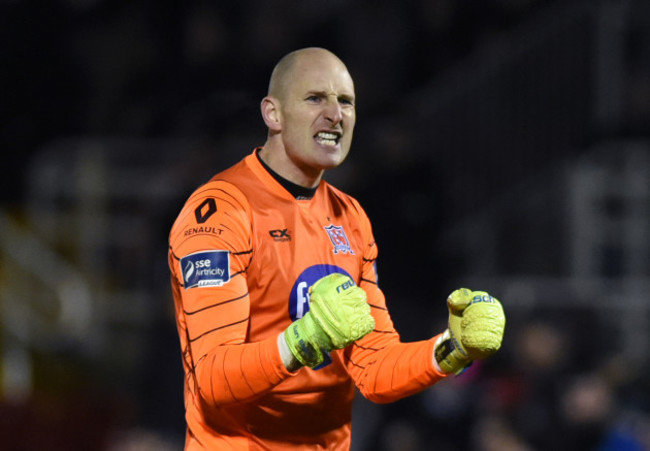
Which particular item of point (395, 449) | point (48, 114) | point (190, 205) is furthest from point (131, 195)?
point (190, 205)

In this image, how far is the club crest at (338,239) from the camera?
167 inches

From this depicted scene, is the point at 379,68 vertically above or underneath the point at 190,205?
→ above

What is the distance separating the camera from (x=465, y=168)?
9609mm

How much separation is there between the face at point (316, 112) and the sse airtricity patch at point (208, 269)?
1.96 feet

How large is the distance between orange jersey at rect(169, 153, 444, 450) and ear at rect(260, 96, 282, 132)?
0.16 m

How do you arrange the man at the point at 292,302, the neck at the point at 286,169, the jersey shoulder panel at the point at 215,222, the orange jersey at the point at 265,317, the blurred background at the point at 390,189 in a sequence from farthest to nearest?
the blurred background at the point at 390,189 → the neck at the point at 286,169 → the jersey shoulder panel at the point at 215,222 → the orange jersey at the point at 265,317 → the man at the point at 292,302

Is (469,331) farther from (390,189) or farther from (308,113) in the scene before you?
(390,189)

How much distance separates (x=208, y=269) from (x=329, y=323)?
512 millimetres

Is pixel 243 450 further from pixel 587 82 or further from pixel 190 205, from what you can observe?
pixel 587 82

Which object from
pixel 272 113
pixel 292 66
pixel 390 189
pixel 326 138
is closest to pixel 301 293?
pixel 326 138

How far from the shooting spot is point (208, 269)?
3.79 meters

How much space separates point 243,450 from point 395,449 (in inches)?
133

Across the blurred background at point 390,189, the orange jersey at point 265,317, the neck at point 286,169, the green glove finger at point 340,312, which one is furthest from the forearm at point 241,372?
the blurred background at point 390,189

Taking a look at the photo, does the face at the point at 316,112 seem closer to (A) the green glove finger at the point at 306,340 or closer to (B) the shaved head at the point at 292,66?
(B) the shaved head at the point at 292,66
